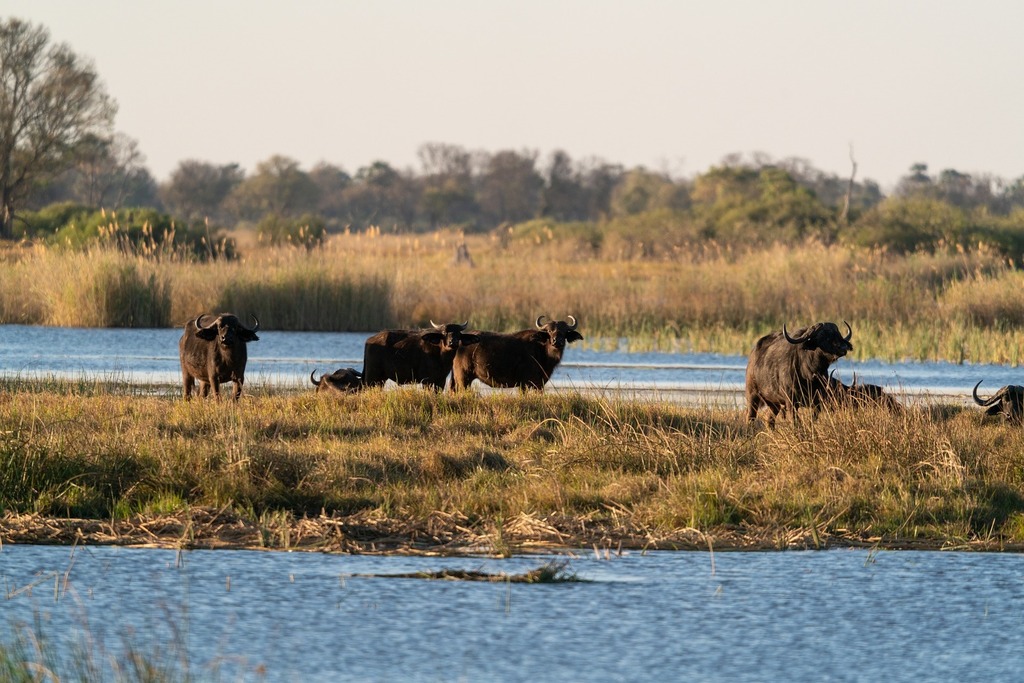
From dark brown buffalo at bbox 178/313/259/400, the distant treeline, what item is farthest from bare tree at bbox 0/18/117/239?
dark brown buffalo at bbox 178/313/259/400

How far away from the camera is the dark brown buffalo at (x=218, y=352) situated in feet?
48.8

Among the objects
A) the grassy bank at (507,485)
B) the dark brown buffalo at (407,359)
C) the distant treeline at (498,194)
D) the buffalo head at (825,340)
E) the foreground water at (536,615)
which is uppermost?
the distant treeline at (498,194)

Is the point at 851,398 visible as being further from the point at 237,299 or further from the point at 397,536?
the point at 237,299

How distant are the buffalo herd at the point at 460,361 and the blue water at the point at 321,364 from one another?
1.65 m

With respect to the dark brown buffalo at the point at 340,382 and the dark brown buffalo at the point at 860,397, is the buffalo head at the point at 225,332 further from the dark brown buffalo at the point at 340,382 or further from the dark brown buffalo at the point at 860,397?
the dark brown buffalo at the point at 860,397

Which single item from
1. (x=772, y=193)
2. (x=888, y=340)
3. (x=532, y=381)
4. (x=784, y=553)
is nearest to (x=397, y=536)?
(x=784, y=553)

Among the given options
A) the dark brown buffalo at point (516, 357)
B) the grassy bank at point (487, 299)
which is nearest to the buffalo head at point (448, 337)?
the dark brown buffalo at point (516, 357)

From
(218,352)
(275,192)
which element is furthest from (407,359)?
(275,192)

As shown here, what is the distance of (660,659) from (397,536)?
9.15 feet

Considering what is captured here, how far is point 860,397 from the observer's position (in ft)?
41.1

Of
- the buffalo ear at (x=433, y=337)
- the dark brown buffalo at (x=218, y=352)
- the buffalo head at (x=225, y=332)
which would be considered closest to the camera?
the buffalo head at (x=225, y=332)

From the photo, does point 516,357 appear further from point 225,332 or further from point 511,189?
point 511,189

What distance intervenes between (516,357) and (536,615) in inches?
323

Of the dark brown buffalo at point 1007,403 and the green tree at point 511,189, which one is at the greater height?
the green tree at point 511,189
